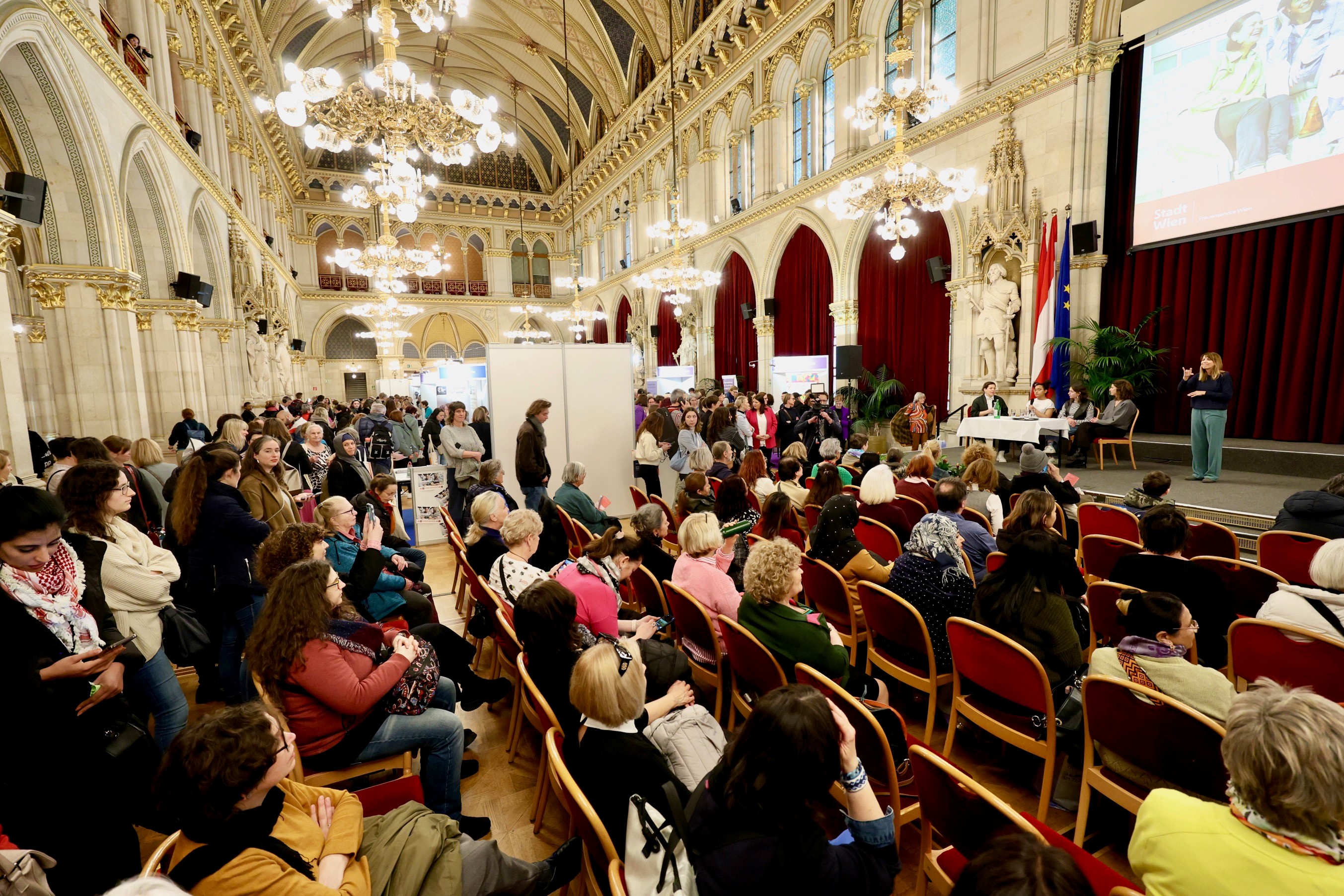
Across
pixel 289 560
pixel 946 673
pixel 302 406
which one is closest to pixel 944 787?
pixel 946 673

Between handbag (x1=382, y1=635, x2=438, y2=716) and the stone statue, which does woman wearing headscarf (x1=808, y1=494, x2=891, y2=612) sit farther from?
the stone statue

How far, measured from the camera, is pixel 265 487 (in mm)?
3160

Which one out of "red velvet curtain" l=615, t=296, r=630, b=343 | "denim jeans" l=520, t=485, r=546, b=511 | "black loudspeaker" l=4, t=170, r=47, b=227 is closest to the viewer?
"black loudspeaker" l=4, t=170, r=47, b=227

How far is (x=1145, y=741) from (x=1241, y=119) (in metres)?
7.72

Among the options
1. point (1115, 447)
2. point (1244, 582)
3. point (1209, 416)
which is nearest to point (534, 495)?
point (1244, 582)

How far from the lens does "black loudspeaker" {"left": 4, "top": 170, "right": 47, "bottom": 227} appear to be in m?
4.53

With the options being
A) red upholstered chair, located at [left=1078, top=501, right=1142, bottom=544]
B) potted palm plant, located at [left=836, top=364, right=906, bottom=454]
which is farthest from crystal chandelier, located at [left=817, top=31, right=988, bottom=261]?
red upholstered chair, located at [left=1078, top=501, right=1142, bottom=544]

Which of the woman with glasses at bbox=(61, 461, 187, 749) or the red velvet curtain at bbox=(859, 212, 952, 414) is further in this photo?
the red velvet curtain at bbox=(859, 212, 952, 414)

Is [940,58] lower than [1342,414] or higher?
higher

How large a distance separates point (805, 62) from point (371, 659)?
43.5 feet

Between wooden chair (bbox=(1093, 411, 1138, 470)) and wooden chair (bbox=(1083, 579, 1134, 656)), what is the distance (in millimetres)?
4793

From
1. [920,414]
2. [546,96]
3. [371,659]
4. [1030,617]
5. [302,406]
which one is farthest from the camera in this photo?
[546,96]

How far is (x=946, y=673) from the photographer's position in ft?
8.34

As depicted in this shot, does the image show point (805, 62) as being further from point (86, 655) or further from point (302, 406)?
point (86, 655)
